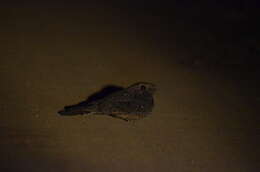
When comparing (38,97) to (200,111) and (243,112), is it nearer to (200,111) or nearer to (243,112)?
(200,111)

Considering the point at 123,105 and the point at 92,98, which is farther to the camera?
the point at 92,98

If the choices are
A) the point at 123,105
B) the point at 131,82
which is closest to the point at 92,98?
the point at 123,105

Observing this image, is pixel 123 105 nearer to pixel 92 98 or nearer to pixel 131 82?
pixel 92 98

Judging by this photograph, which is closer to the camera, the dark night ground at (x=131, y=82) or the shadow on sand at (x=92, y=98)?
the dark night ground at (x=131, y=82)

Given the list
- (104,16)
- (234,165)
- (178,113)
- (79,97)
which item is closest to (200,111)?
(178,113)

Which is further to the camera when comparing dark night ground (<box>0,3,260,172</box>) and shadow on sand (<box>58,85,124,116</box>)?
shadow on sand (<box>58,85,124,116</box>)

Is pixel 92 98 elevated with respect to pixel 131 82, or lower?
lower
